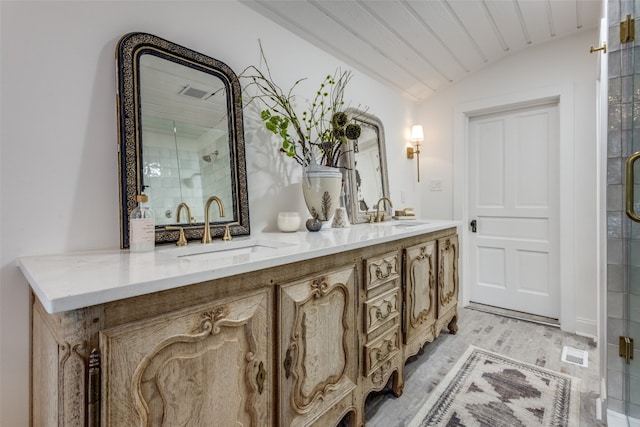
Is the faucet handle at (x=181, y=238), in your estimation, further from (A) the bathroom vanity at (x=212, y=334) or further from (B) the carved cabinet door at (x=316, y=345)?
(B) the carved cabinet door at (x=316, y=345)

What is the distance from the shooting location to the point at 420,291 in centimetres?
188

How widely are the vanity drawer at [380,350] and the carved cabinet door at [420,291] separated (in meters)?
0.14

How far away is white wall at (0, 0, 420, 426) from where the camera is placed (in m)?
0.96

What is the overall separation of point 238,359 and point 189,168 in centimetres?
84

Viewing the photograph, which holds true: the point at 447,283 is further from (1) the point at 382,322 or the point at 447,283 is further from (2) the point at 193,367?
(2) the point at 193,367

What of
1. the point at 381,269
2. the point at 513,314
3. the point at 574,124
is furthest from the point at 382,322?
the point at 574,124

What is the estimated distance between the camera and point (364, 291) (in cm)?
141

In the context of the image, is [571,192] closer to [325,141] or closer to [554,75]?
[554,75]

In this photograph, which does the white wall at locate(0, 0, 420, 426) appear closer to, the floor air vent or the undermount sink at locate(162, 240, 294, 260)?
the undermount sink at locate(162, 240, 294, 260)

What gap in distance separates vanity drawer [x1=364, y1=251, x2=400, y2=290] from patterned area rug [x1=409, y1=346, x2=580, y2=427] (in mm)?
694

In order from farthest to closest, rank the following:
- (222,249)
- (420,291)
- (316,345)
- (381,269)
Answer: (420,291), (381,269), (222,249), (316,345)

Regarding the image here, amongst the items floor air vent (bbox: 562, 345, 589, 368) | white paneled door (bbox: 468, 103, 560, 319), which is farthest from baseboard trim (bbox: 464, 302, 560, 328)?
floor air vent (bbox: 562, 345, 589, 368)

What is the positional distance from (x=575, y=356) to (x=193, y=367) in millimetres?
2523

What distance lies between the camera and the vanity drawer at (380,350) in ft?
4.67
